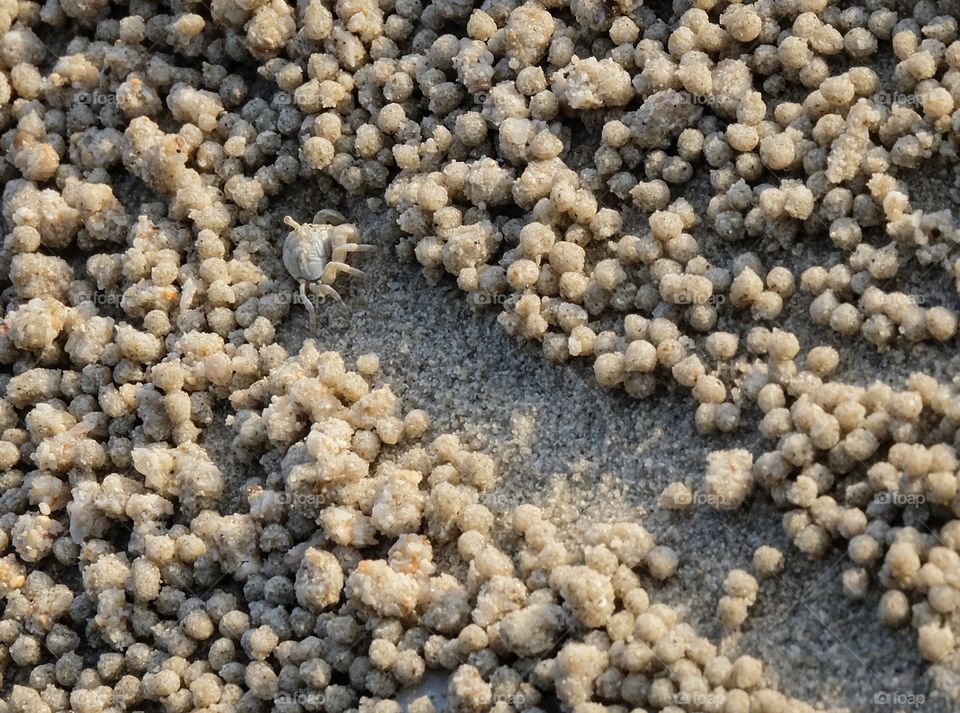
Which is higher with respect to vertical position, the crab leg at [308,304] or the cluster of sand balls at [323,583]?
the crab leg at [308,304]

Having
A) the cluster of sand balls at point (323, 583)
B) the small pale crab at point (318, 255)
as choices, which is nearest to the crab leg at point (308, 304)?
the small pale crab at point (318, 255)

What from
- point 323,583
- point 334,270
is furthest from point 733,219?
point 323,583

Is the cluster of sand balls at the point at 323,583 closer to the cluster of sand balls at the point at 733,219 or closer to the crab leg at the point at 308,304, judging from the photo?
the crab leg at the point at 308,304


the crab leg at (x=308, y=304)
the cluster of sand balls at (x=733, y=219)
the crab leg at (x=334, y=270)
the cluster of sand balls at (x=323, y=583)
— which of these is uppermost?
the cluster of sand balls at (x=733, y=219)

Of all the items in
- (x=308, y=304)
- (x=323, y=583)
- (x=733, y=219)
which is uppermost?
(x=733, y=219)

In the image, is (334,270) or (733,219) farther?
(334,270)

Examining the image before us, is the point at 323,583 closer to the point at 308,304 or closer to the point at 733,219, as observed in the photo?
the point at 308,304

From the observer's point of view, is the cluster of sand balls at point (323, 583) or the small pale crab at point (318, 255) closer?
the cluster of sand balls at point (323, 583)
